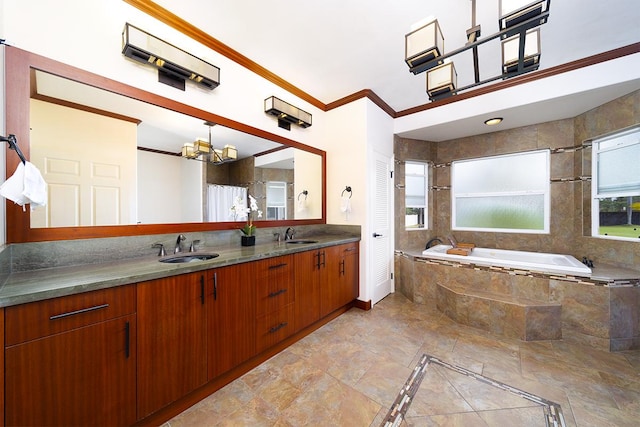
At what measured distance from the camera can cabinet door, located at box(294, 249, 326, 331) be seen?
218 centimetres

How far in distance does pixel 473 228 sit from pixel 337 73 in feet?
10.0

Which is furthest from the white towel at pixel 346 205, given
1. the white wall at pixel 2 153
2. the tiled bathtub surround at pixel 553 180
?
the white wall at pixel 2 153

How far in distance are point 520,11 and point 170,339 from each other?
256 centimetres

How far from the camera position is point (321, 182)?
3205 mm

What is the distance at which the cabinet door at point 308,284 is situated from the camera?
2.18 m

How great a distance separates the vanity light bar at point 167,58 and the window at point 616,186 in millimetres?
4174

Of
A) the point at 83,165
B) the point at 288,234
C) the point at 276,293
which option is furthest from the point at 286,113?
the point at 276,293

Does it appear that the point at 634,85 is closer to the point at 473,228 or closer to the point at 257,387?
the point at 473,228

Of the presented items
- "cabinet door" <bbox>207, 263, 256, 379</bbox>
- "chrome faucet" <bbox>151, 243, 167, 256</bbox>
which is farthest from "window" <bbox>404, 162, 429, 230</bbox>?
"chrome faucet" <bbox>151, 243, 167, 256</bbox>

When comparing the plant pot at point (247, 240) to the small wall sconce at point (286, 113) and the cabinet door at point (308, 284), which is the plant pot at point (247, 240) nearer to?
the cabinet door at point (308, 284)

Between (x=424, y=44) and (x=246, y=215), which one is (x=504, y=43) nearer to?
(x=424, y=44)

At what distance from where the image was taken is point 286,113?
260 centimetres

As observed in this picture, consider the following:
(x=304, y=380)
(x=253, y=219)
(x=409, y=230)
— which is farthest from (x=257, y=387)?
(x=409, y=230)

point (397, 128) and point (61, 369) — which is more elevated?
point (397, 128)
